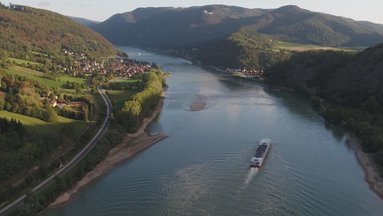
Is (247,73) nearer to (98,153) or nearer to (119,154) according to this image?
(119,154)

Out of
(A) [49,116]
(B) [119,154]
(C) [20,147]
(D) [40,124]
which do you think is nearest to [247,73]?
(A) [49,116]

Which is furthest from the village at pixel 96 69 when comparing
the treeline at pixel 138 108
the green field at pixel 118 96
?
the treeline at pixel 138 108

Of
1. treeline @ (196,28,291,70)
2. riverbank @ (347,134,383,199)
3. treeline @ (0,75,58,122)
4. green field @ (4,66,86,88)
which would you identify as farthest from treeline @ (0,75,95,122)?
treeline @ (196,28,291,70)

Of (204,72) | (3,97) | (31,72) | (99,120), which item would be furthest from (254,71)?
(3,97)

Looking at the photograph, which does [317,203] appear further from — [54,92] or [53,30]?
[53,30]

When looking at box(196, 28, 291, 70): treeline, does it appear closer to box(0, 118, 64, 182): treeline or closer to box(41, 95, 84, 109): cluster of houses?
box(41, 95, 84, 109): cluster of houses

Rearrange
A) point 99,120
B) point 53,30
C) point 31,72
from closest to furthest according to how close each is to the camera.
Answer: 1. point 99,120
2. point 31,72
3. point 53,30
